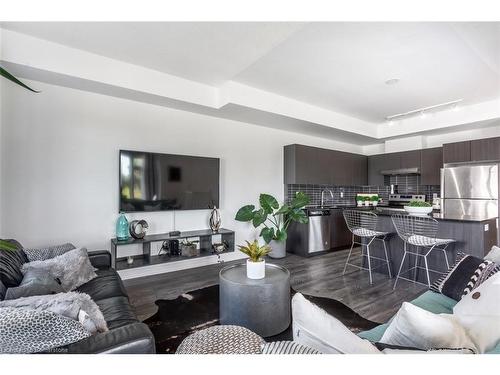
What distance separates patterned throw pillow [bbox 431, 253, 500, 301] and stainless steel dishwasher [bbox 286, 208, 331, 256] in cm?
260

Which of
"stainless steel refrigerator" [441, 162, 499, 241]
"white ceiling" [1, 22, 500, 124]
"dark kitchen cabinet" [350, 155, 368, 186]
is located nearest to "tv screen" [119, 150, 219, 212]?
"white ceiling" [1, 22, 500, 124]

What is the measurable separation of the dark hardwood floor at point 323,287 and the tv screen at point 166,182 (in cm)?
92

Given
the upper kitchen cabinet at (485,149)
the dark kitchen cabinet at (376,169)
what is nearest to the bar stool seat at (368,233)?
the upper kitchen cabinet at (485,149)

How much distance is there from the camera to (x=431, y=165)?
16.7 ft

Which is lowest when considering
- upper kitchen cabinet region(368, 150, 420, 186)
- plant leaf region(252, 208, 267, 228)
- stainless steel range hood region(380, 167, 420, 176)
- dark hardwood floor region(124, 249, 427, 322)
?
dark hardwood floor region(124, 249, 427, 322)

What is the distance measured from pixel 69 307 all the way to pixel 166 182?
2.40 meters

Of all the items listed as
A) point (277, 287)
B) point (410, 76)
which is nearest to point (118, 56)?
point (277, 287)

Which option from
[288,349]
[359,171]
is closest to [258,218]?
[288,349]

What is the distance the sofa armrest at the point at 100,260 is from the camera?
2.67 metres

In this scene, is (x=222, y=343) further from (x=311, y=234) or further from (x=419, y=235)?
(x=311, y=234)

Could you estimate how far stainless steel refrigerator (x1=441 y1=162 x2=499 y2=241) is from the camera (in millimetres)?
4078

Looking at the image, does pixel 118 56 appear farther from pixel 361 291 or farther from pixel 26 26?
pixel 361 291

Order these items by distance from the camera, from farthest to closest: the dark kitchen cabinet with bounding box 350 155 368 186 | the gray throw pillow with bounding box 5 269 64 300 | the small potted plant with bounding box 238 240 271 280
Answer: the dark kitchen cabinet with bounding box 350 155 368 186
the small potted plant with bounding box 238 240 271 280
the gray throw pillow with bounding box 5 269 64 300

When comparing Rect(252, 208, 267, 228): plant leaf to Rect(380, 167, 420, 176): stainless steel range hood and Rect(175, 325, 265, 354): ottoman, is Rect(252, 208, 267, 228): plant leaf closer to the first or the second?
Rect(175, 325, 265, 354): ottoman
